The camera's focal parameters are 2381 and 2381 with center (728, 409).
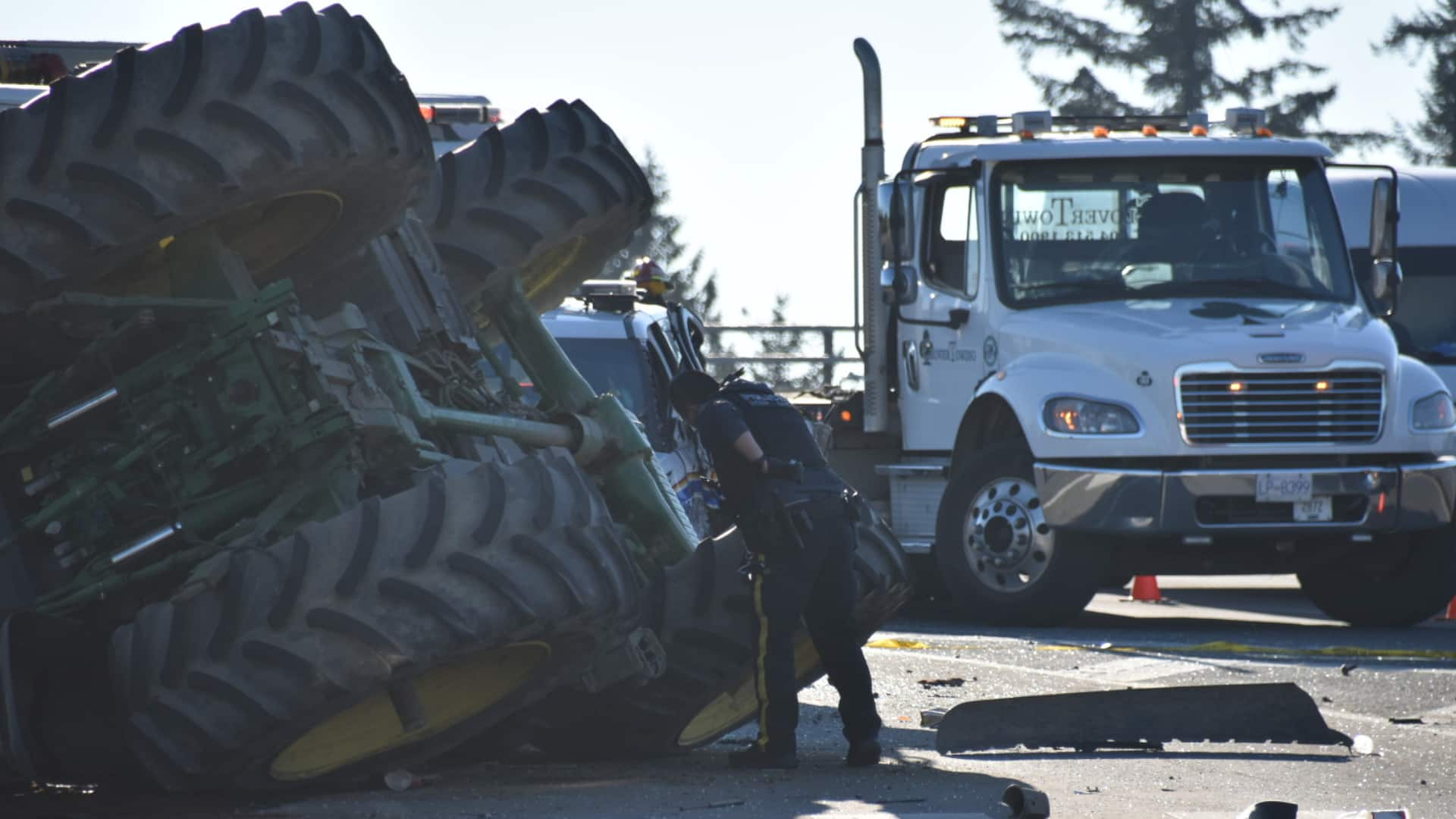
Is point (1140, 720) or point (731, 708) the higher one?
point (731, 708)

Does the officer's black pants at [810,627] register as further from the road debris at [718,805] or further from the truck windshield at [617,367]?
the truck windshield at [617,367]

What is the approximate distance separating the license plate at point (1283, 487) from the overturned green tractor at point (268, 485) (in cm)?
552

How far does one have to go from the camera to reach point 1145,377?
1319 cm

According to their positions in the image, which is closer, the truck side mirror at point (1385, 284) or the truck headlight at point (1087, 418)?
the truck headlight at point (1087, 418)

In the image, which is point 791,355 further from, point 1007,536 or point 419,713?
point 419,713

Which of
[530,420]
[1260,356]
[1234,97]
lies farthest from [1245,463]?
[1234,97]

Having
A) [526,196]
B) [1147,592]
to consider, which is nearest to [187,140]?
[526,196]

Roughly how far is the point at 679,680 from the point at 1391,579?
7.58 metres

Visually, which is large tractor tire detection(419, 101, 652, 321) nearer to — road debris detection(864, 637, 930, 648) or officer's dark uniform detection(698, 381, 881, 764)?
officer's dark uniform detection(698, 381, 881, 764)

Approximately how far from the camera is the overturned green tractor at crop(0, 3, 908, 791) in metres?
6.38

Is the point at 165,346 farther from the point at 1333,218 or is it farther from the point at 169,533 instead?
the point at 1333,218

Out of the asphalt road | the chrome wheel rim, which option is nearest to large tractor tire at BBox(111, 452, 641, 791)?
the asphalt road

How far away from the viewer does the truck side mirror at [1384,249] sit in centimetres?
1421

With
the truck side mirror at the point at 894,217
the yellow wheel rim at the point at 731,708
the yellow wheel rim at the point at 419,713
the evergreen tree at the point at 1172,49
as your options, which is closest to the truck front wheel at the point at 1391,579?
the truck side mirror at the point at 894,217
